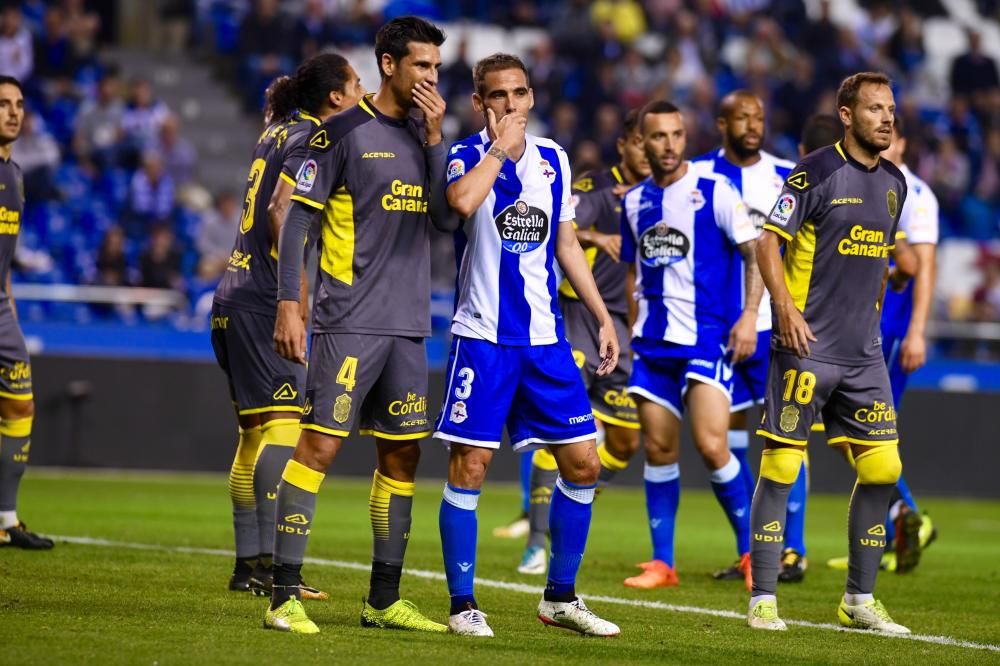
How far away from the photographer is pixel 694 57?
23.4 m

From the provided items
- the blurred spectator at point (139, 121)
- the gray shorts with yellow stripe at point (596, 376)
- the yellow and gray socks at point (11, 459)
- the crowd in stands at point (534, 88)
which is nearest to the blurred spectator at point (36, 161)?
the crowd in stands at point (534, 88)

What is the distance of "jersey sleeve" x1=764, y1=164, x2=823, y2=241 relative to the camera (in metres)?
6.78

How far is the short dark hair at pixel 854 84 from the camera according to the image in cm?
682

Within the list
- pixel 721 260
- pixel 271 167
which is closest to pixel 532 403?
pixel 271 167

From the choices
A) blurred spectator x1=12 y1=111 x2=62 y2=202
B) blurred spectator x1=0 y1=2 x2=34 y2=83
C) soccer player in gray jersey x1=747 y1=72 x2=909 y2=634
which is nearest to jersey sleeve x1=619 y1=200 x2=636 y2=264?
soccer player in gray jersey x1=747 y1=72 x2=909 y2=634

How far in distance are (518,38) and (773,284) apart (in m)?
16.7

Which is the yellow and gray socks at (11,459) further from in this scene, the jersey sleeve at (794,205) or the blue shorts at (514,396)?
the jersey sleeve at (794,205)

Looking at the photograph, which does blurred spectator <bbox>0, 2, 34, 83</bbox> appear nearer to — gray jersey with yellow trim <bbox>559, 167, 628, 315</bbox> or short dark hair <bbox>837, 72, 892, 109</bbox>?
gray jersey with yellow trim <bbox>559, 167, 628, 315</bbox>

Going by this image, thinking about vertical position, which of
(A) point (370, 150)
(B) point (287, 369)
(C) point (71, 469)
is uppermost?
(A) point (370, 150)

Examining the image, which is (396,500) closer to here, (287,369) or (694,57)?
(287,369)

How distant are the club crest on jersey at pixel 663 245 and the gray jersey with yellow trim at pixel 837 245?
5.47 ft

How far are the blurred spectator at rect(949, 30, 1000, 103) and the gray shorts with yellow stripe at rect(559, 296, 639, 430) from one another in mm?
16800

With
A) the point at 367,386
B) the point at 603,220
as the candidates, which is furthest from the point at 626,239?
the point at 367,386

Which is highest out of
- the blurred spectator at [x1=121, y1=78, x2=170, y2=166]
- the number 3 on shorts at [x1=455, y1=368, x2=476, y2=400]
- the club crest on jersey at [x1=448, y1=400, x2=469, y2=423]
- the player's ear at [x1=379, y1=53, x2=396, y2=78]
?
the blurred spectator at [x1=121, y1=78, x2=170, y2=166]
